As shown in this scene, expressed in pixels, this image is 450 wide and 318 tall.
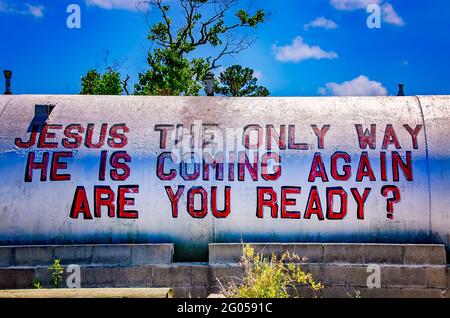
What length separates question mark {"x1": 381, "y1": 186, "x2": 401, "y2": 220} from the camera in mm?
7895

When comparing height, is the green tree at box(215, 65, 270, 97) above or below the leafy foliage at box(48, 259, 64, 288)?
above

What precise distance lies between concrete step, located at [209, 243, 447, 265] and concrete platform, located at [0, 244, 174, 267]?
1001 millimetres

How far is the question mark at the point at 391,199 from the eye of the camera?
7895 mm

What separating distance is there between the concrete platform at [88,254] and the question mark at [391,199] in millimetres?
3993

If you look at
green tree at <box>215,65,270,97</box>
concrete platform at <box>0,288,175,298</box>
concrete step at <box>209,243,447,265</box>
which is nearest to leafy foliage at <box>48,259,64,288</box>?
concrete platform at <box>0,288,175,298</box>

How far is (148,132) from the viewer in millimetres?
8445

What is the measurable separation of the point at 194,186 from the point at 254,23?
70.1 ft

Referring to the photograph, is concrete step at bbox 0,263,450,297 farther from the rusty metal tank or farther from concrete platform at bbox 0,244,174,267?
the rusty metal tank

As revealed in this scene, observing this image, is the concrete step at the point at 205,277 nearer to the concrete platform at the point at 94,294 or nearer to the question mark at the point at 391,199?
the question mark at the point at 391,199

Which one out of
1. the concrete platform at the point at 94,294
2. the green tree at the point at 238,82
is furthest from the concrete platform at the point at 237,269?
the green tree at the point at 238,82

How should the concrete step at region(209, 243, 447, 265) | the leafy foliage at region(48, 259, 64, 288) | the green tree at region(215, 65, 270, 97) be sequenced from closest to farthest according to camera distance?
the leafy foliage at region(48, 259, 64, 288) < the concrete step at region(209, 243, 447, 265) < the green tree at region(215, 65, 270, 97)

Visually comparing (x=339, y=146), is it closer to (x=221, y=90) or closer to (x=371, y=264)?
(x=371, y=264)

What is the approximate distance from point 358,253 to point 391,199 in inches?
47.6

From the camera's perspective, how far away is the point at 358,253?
299 inches
